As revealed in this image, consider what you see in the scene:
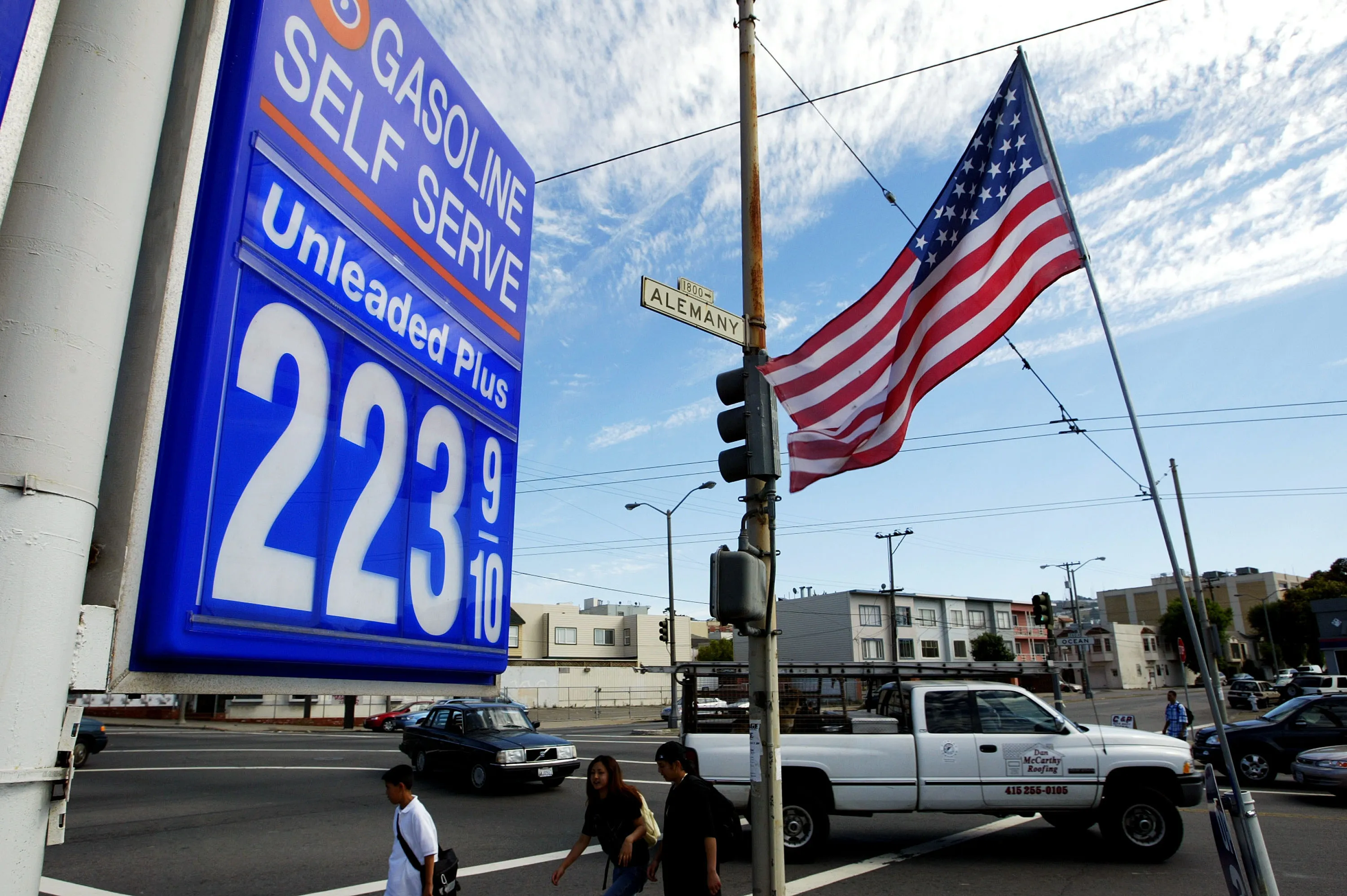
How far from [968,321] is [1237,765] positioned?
14.5m

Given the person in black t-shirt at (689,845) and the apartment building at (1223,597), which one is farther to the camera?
the apartment building at (1223,597)

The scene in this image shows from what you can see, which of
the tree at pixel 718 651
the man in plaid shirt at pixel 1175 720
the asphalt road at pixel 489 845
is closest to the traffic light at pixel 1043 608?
the man in plaid shirt at pixel 1175 720

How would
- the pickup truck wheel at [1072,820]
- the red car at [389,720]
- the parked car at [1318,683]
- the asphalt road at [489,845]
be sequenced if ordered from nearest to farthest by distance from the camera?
1. the asphalt road at [489,845]
2. the pickup truck wheel at [1072,820]
3. the red car at [389,720]
4. the parked car at [1318,683]

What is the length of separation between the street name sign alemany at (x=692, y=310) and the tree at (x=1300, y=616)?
78.1 metres

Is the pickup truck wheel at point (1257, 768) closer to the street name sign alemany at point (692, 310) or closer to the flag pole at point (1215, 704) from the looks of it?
the flag pole at point (1215, 704)

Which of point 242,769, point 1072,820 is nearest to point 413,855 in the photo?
point 1072,820

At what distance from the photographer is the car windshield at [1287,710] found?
1579 centimetres

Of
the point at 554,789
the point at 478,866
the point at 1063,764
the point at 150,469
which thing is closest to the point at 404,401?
the point at 150,469

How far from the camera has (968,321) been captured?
6.00 metres

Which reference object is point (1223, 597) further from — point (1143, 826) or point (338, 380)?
point (338, 380)

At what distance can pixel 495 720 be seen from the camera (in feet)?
52.9

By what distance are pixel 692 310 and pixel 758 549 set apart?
6.04 feet

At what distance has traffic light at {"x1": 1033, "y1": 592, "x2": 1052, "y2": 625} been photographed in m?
24.3

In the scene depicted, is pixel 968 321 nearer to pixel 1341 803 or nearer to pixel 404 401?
pixel 404 401
